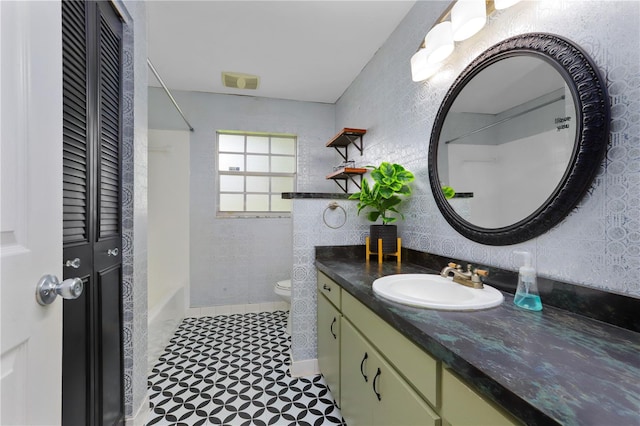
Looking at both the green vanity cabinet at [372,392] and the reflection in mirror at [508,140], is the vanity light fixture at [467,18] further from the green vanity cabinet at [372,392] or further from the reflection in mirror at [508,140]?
the green vanity cabinet at [372,392]

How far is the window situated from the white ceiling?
2.05 feet

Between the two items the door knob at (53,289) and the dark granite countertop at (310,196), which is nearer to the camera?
the door knob at (53,289)

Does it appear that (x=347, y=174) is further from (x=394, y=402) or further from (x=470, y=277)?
(x=394, y=402)

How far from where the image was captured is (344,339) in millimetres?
1379

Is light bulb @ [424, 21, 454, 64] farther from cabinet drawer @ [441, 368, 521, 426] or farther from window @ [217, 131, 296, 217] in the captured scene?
→ window @ [217, 131, 296, 217]

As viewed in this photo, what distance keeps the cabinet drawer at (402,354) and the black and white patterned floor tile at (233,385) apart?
76cm

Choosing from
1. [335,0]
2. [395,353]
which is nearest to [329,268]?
[395,353]

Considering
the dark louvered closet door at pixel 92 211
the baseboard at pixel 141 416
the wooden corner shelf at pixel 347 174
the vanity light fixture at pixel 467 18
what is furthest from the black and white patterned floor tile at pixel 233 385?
the vanity light fixture at pixel 467 18

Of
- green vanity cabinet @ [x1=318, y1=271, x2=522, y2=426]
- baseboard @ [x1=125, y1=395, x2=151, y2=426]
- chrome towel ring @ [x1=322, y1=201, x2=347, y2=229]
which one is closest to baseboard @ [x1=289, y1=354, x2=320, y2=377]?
green vanity cabinet @ [x1=318, y1=271, x2=522, y2=426]

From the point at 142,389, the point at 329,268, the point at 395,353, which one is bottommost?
the point at 142,389

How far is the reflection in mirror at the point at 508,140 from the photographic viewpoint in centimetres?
94

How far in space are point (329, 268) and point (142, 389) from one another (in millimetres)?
1212

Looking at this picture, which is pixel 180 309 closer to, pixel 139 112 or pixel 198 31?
pixel 139 112

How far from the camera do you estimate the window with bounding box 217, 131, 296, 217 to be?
3.19m
